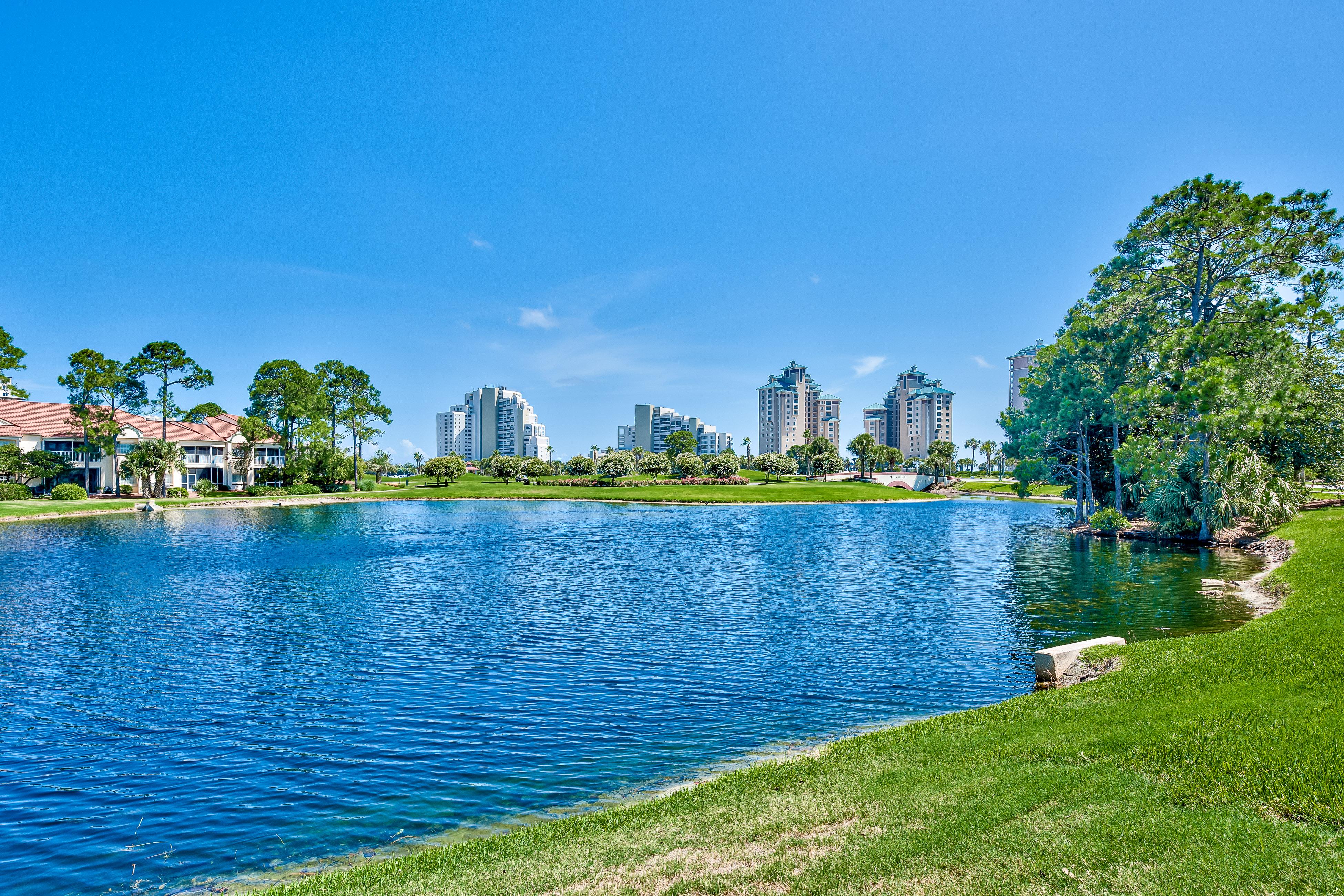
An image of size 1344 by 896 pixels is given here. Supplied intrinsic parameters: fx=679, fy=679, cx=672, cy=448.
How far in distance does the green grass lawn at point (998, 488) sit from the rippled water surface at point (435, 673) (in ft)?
319

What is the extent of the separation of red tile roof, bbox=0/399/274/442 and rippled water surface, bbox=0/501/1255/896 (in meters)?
61.2

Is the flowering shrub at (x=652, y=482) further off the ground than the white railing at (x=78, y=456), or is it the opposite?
the white railing at (x=78, y=456)

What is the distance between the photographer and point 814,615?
24703 mm

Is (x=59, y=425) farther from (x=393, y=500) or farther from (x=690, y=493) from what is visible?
(x=690, y=493)

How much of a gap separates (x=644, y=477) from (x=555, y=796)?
123 meters

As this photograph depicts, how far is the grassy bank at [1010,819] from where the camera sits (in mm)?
6316


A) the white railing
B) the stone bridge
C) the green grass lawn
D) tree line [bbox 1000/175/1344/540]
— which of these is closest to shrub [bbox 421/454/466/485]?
the white railing

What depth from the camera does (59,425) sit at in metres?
89.4

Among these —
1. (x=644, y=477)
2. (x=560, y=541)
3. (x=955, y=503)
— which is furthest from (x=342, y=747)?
(x=644, y=477)

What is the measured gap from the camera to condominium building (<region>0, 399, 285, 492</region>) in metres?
86.2

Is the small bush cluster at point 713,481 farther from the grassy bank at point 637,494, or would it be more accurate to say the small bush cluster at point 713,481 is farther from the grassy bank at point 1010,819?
the grassy bank at point 1010,819

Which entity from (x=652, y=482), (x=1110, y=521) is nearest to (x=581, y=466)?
(x=652, y=482)

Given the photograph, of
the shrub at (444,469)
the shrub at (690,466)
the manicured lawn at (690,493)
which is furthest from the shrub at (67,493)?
the shrub at (690,466)

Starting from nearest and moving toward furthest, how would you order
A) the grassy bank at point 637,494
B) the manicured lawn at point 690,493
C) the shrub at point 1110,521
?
1. the shrub at point 1110,521
2. the grassy bank at point 637,494
3. the manicured lawn at point 690,493
